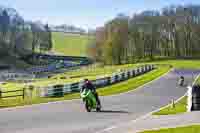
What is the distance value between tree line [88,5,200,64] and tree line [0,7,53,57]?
106 ft

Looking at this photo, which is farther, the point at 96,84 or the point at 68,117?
the point at 96,84

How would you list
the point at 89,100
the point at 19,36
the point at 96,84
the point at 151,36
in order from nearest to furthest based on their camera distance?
the point at 89,100 < the point at 96,84 < the point at 151,36 < the point at 19,36

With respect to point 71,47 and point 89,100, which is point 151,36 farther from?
point 89,100

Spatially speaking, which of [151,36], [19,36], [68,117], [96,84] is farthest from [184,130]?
[19,36]

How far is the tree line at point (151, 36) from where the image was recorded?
117188 mm

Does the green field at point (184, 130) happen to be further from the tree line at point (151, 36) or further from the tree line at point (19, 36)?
the tree line at point (19, 36)

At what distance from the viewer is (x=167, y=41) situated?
14050 centimetres

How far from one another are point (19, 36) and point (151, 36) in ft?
156

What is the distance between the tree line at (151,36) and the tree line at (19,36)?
1270 inches

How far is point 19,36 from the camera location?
6161 inches

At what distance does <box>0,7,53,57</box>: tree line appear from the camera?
148m

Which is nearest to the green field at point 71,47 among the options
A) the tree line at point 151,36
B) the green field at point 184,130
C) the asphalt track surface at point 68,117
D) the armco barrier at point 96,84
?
the tree line at point 151,36

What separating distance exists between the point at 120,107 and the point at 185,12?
123 metres

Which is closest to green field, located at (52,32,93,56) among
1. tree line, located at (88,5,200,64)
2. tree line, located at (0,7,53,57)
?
tree line, located at (0,7,53,57)
